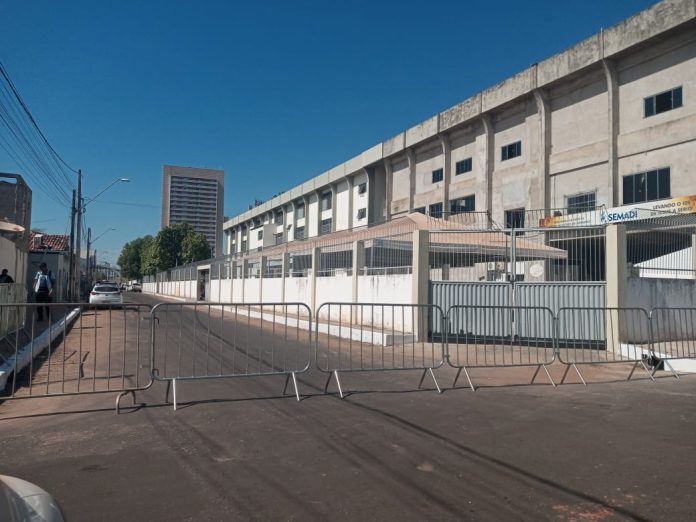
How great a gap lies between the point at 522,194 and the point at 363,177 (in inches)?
728

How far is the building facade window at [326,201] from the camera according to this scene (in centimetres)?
5334

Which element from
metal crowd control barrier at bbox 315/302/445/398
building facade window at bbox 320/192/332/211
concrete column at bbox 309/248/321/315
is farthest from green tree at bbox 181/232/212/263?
metal crowd control barrier at bbox 315/302/445/398

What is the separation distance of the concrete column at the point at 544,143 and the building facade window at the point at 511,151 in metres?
2.32

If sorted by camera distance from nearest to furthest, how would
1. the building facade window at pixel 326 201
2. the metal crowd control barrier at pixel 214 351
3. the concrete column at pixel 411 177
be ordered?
the metal crowd control barrier at pixel 214 351 < the concrete column at pixel 411 177 < the building facade window at pixel 326 201

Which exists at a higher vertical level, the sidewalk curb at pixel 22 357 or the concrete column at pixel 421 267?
the concrete column at pixel 421 267

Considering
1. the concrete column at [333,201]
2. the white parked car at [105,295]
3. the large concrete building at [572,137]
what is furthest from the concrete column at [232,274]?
the concrete column at [333,201]

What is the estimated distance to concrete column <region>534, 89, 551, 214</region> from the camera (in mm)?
29086

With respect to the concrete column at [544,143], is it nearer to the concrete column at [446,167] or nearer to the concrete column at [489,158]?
the concrete column at [489,158]

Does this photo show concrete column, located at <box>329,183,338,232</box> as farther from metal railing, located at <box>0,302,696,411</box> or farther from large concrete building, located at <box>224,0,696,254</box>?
metal railing, located at <box>0,302,696,411</box>

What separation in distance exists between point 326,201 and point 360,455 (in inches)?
1977

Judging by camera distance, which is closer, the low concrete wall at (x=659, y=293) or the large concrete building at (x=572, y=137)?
the low concrete wall at (x=659, y=293)

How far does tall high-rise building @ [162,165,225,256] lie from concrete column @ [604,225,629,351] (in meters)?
92.9

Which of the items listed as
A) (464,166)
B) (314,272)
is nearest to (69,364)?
(314,272)

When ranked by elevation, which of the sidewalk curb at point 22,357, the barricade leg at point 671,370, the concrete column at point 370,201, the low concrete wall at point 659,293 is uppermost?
the concrete column at point 370,201
